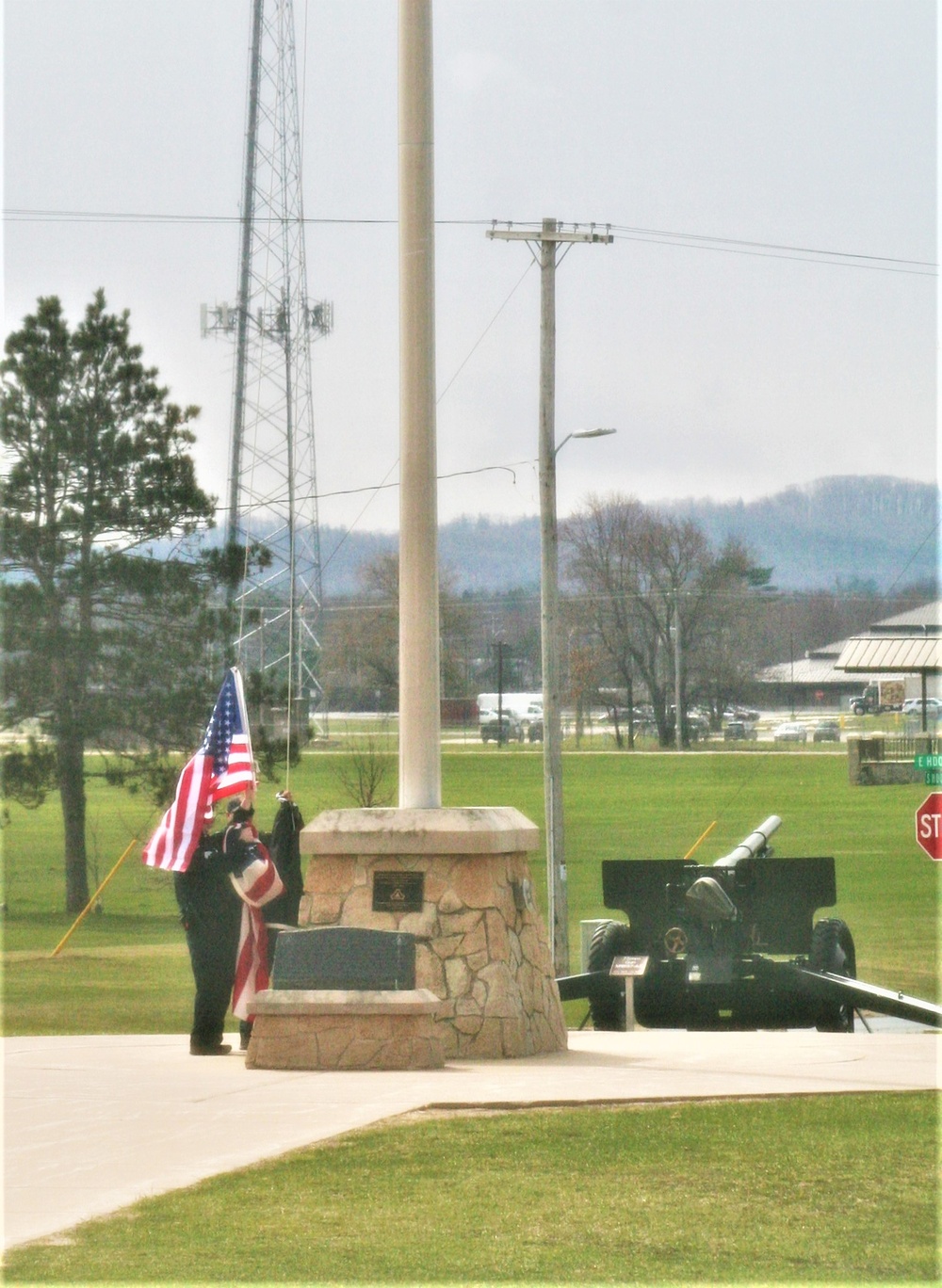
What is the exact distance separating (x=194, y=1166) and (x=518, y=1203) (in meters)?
1.27

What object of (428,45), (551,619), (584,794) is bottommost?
(584,794)

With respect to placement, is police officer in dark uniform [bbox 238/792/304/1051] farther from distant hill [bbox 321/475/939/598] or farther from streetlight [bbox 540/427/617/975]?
distant hill [bbox 321/475/939/598]

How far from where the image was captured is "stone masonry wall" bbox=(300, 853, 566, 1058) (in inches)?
369

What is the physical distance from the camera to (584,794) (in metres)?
57.9

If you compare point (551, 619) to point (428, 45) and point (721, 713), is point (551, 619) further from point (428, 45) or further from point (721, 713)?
point (721, 713)

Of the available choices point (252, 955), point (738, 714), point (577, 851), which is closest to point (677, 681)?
point (738, 714)

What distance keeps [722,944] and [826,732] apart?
52.5 m

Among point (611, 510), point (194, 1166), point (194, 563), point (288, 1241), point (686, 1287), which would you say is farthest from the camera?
point (611, 510)

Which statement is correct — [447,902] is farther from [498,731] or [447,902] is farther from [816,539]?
[816,539]

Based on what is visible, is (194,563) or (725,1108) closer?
(725,1108)

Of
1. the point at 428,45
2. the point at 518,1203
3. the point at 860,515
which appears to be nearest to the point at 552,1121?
the point at 518,1203

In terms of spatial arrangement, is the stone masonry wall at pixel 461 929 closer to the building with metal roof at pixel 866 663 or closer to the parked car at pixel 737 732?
the building with metal roof at pixel 866 663

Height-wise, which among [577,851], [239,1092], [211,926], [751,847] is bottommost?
[577,851]

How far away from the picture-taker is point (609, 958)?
46.1 feet
